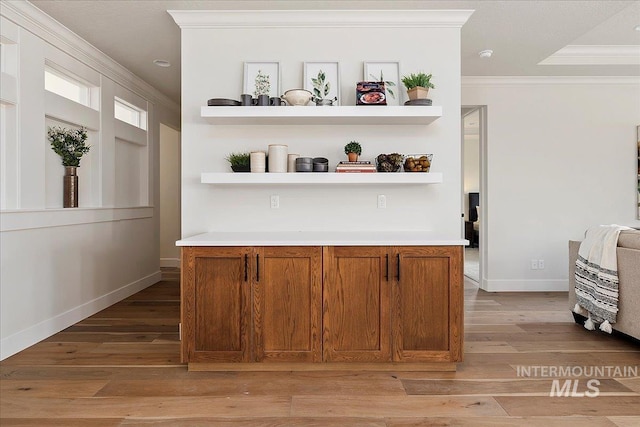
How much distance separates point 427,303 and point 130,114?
4292 mm

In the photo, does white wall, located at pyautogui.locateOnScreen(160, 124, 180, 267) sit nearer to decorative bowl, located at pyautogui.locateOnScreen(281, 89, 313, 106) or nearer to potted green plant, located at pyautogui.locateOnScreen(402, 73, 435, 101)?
decorative bowl, located at pyautogui.locateOnScreen(281, 89, 313, 106)

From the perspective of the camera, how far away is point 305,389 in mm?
2432

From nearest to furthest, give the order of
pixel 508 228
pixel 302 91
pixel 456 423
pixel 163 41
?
pixel 456 423
pixel 302 91
pixel 163 41
pixel 508 228

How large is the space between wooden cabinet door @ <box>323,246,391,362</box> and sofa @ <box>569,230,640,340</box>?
73.4 inches

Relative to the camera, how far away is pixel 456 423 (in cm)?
206

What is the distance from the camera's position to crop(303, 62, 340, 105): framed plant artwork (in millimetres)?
3139

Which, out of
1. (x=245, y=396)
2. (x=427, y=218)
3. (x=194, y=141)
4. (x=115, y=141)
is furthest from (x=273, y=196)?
(x=115, y=141)

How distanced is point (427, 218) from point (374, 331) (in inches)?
41.0

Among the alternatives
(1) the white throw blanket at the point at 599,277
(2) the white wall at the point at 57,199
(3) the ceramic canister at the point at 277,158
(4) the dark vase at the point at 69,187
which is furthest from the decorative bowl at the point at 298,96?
(1) the white throw blanket at the point at 599,277

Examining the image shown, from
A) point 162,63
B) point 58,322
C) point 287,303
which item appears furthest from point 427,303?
point 162,63

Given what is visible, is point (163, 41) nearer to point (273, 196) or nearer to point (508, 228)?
point (273, 196)

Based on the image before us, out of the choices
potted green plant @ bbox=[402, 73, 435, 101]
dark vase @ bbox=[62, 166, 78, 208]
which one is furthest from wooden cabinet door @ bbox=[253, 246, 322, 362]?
dark vase @ bbox=[62, 166, 78, 208]

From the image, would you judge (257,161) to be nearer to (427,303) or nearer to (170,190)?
(427,303)

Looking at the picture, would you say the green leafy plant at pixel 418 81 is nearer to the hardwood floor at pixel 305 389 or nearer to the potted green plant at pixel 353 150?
the potted green plant at pixel 353 150
